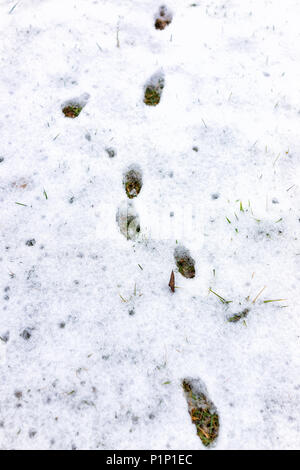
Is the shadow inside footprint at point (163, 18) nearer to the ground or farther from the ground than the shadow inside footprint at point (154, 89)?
farther from the ground

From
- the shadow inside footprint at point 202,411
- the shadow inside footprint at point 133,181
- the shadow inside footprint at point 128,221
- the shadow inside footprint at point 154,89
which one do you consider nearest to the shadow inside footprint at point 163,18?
the shadow inside footprint at point 154,89

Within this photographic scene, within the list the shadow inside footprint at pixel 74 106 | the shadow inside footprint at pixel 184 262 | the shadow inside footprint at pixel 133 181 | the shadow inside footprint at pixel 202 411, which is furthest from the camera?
the shadow inside footprint at pixel 74 106

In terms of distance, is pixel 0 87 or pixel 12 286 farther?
pixel 0 87

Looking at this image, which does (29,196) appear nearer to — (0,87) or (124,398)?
(0,87)

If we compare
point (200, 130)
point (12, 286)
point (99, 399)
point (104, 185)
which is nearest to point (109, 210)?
point (104, 185)

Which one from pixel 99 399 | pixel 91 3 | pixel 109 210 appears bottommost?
pixel 99 399

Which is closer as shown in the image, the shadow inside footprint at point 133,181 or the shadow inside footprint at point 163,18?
the shadow inside footprint at point 133,181

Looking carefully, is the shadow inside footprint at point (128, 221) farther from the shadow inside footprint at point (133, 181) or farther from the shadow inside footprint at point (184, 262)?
the shadow inside footprint at point (184, 262)
